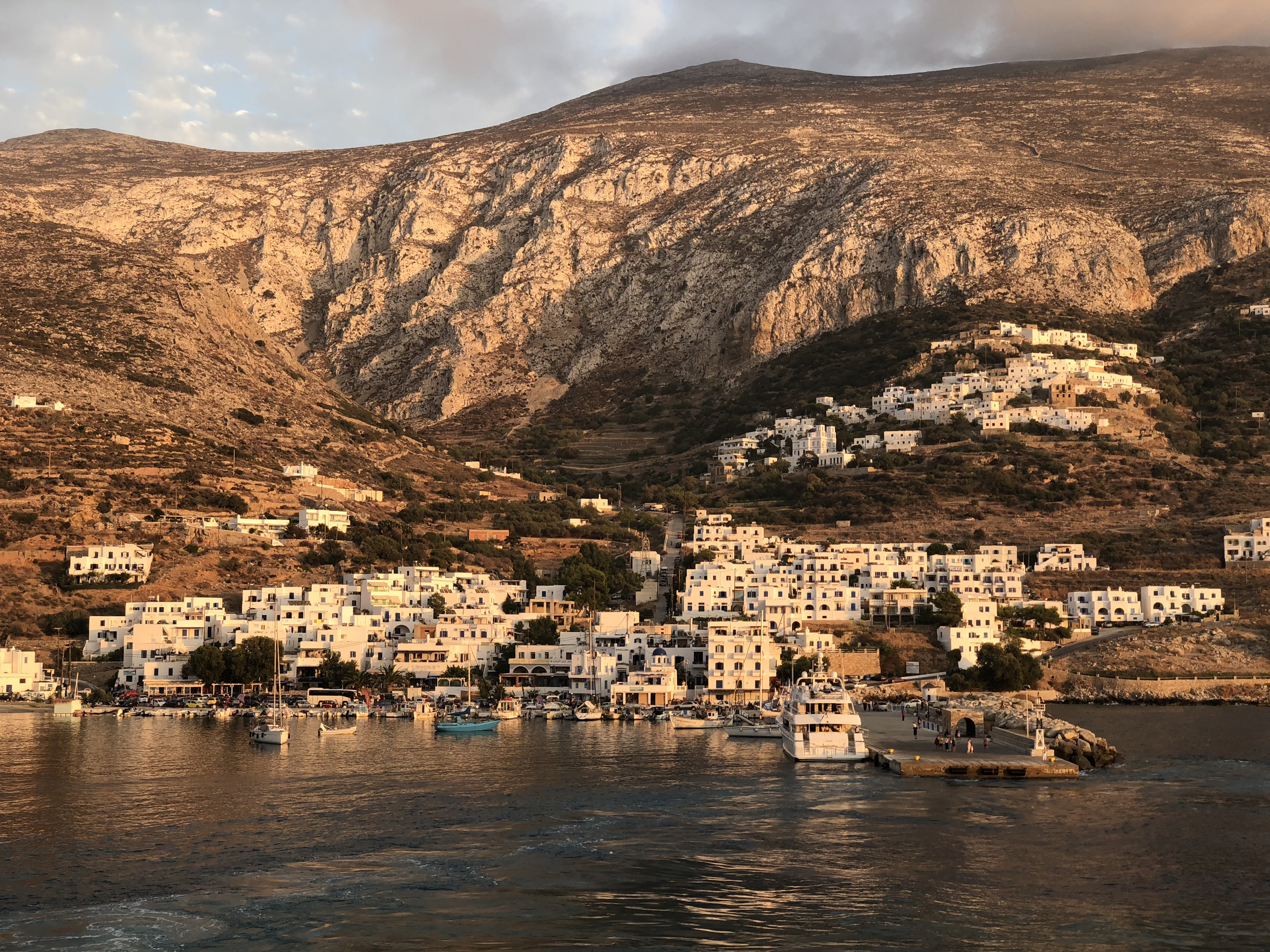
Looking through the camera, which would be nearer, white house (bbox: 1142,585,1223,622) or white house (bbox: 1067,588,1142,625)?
white house (bbox: 1142,585,1223,622)

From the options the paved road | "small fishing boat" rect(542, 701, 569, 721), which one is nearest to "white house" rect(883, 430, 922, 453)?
the paved road

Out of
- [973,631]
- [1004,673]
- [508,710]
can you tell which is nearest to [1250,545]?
[973,631]

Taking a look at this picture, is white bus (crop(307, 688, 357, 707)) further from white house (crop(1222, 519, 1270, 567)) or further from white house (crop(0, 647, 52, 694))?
white house (crop(1222, 519, 1270, 567))

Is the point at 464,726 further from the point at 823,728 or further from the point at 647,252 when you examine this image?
the point at 647,252

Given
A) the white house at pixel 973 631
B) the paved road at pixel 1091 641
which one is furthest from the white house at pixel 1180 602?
the white house at pixel 973 631

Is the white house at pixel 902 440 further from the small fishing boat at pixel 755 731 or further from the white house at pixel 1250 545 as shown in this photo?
the small fishing boat at pixel 755 731

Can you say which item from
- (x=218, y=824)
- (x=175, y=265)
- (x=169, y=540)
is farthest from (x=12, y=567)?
(x=175, y=265)
